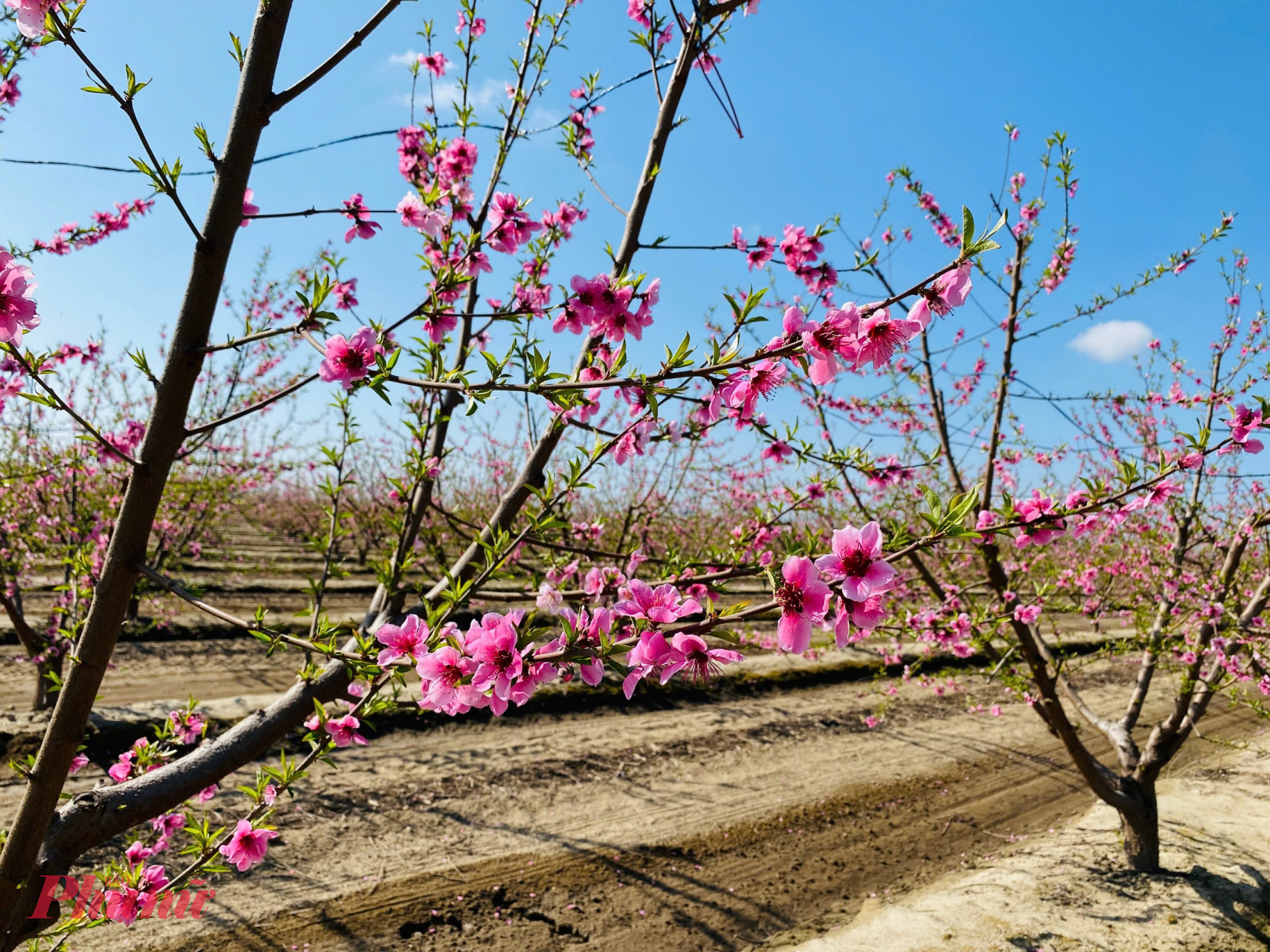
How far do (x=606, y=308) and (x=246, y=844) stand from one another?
1763mm

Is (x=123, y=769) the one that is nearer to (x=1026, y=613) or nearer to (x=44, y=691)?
(x=44, y=691)

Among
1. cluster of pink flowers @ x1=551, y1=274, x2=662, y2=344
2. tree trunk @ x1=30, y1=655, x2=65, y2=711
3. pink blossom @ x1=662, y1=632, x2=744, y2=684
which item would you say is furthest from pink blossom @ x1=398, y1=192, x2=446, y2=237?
tree trunk @ x1=30, y1=655, x2=65, y2=711

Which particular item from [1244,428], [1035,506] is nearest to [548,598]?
[1035,506]

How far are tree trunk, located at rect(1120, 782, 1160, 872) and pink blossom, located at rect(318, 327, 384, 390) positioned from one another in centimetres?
449

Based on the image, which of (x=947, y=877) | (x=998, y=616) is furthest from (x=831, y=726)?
(x=998, y=616)

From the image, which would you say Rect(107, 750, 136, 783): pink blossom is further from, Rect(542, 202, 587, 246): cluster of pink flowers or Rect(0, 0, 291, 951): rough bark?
Rect(542, 202, 587, 246): cluster of pink flowers

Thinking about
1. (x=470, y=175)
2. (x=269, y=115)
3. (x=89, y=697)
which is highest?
(x=470, y=175)

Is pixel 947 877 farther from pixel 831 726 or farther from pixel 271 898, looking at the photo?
pixel 271 898

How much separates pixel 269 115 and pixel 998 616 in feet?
11.7

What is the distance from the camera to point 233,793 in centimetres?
450

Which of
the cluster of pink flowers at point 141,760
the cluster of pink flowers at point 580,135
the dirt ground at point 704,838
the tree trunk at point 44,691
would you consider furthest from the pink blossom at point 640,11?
the tree trunk at point 44,691

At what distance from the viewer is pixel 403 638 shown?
143cm

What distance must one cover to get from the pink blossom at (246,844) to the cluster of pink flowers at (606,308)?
1593 mm

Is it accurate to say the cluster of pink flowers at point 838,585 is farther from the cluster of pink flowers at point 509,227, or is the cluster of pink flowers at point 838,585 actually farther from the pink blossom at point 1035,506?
the cluster of pink flowers at point 509,227
